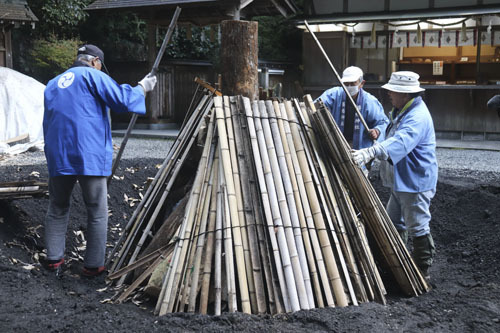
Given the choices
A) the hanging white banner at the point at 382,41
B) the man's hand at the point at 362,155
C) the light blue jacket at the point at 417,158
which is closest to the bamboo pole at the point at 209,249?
the man's hand at the point at 362,155

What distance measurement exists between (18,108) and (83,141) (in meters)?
9.41

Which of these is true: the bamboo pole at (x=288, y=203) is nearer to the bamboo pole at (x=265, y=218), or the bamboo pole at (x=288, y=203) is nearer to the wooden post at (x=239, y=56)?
the bamboo pole at (x=265, y=218)

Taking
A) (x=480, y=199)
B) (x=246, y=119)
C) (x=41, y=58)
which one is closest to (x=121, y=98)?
(x=246, y=119)

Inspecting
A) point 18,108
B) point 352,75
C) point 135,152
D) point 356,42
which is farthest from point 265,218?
point 356,42

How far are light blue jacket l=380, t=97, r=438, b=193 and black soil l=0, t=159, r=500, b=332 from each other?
826mm

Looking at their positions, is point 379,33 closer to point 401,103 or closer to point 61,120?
point 401,103

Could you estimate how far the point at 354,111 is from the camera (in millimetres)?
5332

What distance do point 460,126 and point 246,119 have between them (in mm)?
10931

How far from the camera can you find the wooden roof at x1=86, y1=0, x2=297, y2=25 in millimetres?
12695

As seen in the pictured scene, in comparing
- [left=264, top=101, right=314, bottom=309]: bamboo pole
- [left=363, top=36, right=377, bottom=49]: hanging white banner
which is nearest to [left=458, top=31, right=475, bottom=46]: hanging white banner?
[left=363, top=36, right=377, bottom=49]: hanging white banner

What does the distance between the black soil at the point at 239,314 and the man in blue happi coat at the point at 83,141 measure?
30cm

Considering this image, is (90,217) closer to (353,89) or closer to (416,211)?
(416,211)

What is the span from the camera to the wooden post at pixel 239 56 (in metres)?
4.31

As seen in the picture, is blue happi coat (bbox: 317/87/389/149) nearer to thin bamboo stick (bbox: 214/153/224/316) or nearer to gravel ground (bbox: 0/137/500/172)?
thin bamboo stick (bbox: 214/153/224/316)
